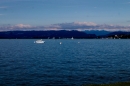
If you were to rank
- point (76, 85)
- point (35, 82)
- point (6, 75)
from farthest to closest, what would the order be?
point (6, 75) < point (35, 82) < point (76, 85)

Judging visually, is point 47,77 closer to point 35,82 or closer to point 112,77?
point 35,82

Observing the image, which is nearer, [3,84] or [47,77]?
[3,84]

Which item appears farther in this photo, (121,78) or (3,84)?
(121,78)

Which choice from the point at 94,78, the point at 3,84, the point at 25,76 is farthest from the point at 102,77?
the point at 3,84

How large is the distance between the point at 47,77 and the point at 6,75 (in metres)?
6.84

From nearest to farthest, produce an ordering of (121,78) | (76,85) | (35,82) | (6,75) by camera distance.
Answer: (76,85)
(35,82)
(121,78)
(6,75)

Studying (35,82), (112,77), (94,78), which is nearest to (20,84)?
(35,82)

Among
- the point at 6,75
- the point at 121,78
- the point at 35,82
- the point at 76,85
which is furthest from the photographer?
the point at 6,75

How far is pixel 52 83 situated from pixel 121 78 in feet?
34.5

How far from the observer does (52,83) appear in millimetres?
32781

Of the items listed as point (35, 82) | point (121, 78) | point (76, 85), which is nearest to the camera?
point (76, 85)

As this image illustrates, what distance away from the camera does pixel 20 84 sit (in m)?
32.2

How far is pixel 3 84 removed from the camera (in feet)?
106

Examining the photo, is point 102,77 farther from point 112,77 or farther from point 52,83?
point 52,83
